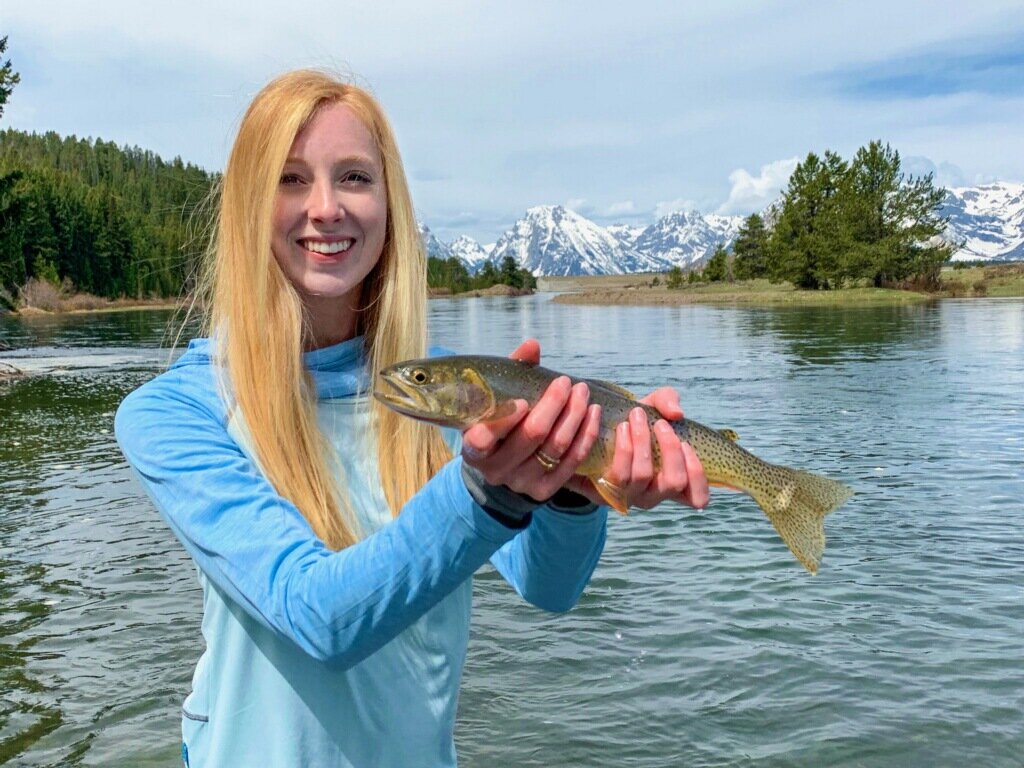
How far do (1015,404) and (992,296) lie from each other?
72.3 meters

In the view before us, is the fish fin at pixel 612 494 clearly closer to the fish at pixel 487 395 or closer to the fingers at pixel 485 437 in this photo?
the fish at pixel 487 395

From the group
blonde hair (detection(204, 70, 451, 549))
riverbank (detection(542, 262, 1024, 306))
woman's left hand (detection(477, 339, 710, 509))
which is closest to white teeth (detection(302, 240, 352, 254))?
blonde hair (detection(204, 70, 451, 549))

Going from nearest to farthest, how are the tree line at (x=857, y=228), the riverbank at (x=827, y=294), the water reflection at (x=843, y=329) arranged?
1. the water reflection at (x=843, y=329)
2. the riverbank at (x=827, y=294)
3. the tree line at (x=857, y=228)

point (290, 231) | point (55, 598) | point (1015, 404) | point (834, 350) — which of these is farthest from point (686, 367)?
point (290, 231)

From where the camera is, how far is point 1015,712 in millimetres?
6809

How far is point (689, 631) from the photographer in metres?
8.48

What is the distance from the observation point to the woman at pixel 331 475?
6.72ft

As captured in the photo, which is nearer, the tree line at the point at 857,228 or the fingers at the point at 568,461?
the fingers at the point at 568,461

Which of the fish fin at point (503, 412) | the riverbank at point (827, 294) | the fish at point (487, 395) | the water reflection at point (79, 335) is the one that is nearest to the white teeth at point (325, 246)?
the fish at point (487, 395)

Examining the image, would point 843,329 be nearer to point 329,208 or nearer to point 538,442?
point 329,208

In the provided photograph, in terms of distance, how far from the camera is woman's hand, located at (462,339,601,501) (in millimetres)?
2045

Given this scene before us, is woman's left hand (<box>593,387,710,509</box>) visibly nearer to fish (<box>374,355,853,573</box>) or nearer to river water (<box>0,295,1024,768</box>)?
fish (<box>374,355,853,573</box>)

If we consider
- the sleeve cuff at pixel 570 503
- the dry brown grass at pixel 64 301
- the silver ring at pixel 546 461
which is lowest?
the sleeve cuff at pixel 570 503

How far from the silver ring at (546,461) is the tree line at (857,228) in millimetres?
91537
